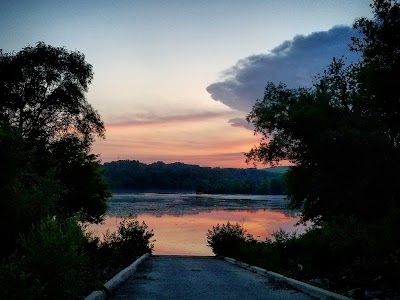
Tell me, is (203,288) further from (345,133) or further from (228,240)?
(345,133)

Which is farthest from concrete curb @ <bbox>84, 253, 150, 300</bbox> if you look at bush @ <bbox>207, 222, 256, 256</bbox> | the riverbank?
bush @ <bbox>207, 222, 256, 256</bbox>

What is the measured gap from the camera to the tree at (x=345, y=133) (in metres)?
25.8

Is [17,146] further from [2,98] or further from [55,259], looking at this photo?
[2,98]

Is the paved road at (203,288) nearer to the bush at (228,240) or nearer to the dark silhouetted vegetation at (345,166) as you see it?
the dark silhouetted vegetation at (345,166)

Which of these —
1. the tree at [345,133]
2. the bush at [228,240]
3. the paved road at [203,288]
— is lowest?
the bush at [228,240]

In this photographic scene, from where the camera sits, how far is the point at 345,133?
30984mm

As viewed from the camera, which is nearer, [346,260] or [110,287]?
→ [110,287]

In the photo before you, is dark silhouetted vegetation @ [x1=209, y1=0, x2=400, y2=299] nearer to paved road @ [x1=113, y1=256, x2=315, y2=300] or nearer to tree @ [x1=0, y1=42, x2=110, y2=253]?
paved road @ [x1=113, y1=256, x2=315, y2=300]

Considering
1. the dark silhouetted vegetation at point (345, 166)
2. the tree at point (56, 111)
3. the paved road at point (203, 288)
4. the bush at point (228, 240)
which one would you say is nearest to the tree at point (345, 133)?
the dark silhouetted vegetation at point (345, 166)

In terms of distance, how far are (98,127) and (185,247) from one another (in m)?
12.1

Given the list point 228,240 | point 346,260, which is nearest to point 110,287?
point 346,260

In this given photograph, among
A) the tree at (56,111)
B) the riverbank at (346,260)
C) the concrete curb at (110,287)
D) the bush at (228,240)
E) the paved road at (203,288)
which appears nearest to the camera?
the concrete curb at (110,287)

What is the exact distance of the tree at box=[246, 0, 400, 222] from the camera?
25844 mm

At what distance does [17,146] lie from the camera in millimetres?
12078
